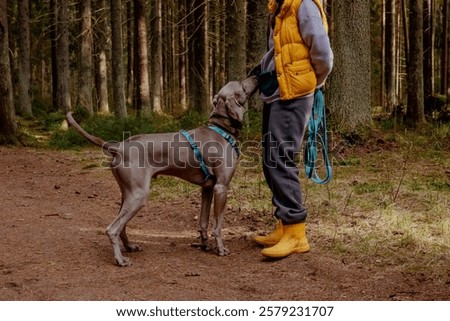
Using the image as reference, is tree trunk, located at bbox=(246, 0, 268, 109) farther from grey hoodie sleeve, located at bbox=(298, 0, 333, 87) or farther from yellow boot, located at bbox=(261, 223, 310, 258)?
yellow boot, located at bbox=(261, 223, 310, 258)

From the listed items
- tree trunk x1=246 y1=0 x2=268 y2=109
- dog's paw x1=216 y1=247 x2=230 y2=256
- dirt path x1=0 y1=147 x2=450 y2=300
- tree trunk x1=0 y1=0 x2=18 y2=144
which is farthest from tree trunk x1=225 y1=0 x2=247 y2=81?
dog's paw x1=216 y1=247 x2=230 y2=256

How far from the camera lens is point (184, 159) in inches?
199

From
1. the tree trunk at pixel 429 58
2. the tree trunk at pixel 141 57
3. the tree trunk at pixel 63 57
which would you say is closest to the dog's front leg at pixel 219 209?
the tree trunk at pixel 141 57

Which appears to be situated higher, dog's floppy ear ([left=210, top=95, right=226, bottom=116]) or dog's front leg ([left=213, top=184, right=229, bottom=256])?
dog's floppy ear ([left=210, top=95, right=226, bottom=116])

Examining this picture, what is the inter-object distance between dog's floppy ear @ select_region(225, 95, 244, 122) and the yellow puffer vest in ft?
1.53

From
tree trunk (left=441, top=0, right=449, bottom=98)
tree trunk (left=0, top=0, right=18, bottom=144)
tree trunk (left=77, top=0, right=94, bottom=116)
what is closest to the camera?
tree trunk (left=0, top=0, right=18, bottom=144)

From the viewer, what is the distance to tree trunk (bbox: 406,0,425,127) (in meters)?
13.2

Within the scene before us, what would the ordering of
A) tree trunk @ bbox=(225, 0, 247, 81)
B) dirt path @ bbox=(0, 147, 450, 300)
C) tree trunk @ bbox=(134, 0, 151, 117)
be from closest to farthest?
dirt path @ bbox=(0, 147, 450, 300) < tree trunk @ bbox=(225, 0, 247, 81) < tree trunk @ bbox=(134, 0, 151, 117)

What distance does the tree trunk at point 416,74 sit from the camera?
1322cm

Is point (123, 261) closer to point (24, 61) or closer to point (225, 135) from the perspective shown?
point (225, 135)

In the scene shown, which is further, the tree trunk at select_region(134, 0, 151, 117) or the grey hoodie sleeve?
the tree trunk at select_region(134, 0, 151, 117)

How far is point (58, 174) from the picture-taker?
387 inches

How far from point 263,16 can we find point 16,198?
730cm

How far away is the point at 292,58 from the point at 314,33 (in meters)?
0.28
